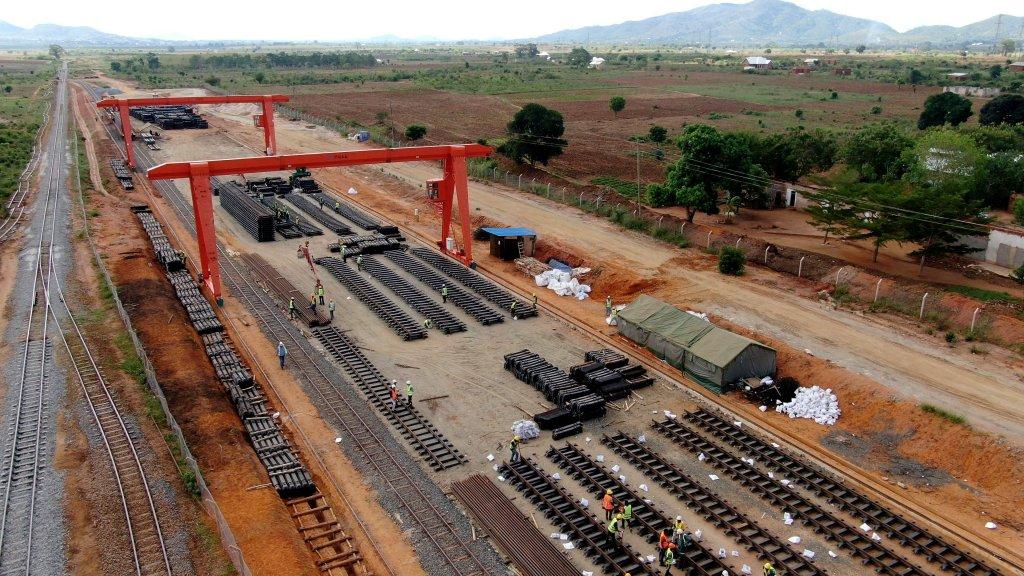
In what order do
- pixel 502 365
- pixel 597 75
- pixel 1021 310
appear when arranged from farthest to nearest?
pixel 597 75 < pixel 1021 310 < pixel 502 365

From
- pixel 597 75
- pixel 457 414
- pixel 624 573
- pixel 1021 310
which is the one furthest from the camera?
pixel 597 75

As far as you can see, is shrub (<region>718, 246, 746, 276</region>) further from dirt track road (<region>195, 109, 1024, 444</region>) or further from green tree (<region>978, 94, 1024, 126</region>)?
green tree (<region>978, 94, 1024, 126</region>)

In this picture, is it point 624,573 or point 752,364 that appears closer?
point 624,573

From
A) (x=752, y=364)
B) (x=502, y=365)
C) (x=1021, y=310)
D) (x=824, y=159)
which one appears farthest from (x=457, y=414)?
(x=824, y=159)

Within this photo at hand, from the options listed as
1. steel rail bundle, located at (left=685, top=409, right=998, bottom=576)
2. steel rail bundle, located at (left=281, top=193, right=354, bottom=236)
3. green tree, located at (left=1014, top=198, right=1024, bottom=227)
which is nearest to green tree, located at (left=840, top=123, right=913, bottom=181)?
green tree, located at (left=1014, top=198, right=1024, bottom=227)

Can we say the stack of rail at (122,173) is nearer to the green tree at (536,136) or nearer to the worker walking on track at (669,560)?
the green tree at (536,136)

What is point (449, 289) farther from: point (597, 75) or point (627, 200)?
point (597, 75)
